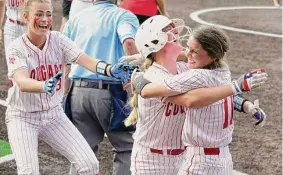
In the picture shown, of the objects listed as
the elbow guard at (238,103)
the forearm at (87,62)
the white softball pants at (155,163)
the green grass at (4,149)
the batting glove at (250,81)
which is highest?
the forearm at (87,62)

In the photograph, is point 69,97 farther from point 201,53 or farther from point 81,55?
point 201,53

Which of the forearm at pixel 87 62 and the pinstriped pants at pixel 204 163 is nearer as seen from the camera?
the pinstriped pants at pixel 204 163

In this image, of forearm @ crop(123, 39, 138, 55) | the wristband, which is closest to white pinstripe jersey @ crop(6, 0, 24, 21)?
forearm @ crop(123, 39, 138, 55)

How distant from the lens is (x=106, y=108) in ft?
19.3

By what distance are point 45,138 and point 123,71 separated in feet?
3.09

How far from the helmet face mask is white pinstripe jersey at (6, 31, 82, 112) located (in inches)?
43.0

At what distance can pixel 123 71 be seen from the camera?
205 inches

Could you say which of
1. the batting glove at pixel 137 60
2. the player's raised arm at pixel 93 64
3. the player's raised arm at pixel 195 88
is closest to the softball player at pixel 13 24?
the player's raised arm at pixel 93 64

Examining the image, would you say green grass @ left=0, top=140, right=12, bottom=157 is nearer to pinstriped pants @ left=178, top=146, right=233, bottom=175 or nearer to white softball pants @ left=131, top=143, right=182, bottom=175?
white softball pants @ left=131, top=143, right=182, bottom=175

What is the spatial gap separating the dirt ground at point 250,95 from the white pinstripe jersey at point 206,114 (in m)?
2.56

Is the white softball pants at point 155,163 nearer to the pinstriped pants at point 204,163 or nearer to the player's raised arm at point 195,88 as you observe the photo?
the pinstriped pants at point 204,163

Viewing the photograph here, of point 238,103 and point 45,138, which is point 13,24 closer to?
point 45,138

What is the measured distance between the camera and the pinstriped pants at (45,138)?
5.25 metres

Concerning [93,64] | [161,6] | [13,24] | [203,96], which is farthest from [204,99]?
[161,6]
